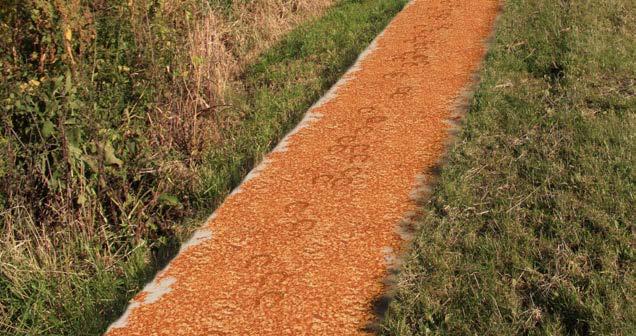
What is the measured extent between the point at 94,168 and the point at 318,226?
1343 mm

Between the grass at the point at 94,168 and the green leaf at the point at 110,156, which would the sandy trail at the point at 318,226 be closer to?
the grass at the point at 94,168

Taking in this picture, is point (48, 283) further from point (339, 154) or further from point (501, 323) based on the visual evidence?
point (501, 323)

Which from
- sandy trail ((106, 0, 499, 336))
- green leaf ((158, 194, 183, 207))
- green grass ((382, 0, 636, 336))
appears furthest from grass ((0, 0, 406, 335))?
green grass ((382, 0, 636, 336))

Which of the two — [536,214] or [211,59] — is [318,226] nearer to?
[536,214]

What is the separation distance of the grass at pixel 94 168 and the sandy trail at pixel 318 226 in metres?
0.26

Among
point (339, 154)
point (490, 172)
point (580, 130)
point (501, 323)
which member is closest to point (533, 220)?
point (490, 172)

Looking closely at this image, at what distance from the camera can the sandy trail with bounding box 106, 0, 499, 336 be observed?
9.99 ft

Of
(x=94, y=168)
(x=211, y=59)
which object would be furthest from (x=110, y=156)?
(x=211, y=59)

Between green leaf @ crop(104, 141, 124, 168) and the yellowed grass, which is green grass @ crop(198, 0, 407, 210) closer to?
the yellowed grass

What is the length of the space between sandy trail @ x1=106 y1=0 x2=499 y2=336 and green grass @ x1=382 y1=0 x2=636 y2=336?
0.22 meters

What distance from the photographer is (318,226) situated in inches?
145

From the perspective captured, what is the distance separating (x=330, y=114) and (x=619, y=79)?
2.19m

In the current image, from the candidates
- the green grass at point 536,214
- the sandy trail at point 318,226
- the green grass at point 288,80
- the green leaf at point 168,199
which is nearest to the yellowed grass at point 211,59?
the green grass at point 288,80

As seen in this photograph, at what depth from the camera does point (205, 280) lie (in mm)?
3338
